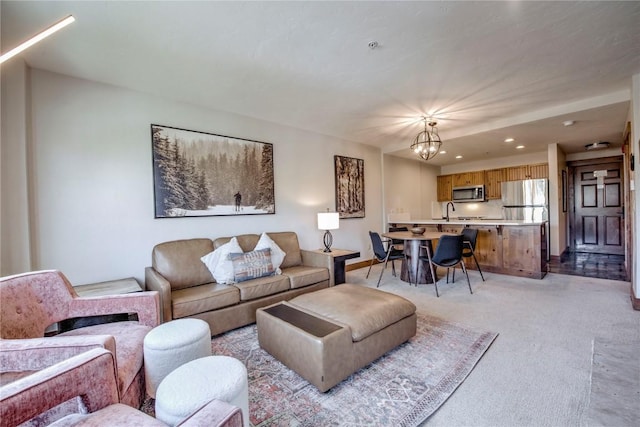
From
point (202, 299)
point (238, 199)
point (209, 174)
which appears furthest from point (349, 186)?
point (202, 299)

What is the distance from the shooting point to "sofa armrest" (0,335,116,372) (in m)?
1.13

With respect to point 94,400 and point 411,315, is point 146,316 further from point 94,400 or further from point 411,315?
point 411,315

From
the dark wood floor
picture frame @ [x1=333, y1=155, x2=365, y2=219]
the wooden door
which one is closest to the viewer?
the dark wood floor

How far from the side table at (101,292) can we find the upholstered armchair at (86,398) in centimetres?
115

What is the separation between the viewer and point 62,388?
94 centimetres

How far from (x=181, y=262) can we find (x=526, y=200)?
6.86 meters

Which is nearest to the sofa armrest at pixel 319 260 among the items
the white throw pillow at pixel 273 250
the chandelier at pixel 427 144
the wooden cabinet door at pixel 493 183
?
the white throw pillow at pixel 273 250

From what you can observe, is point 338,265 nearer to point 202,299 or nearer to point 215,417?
point 202,299

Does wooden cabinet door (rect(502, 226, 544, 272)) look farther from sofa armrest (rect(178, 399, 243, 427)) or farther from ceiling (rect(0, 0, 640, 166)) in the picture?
sofa armrest (rect(178, 399, 243, 427))

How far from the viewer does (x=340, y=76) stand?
2744mm

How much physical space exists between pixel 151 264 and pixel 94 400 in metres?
2.18

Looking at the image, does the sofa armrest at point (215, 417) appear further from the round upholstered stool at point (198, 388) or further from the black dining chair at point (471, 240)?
the black dining chair at point (471, 240)

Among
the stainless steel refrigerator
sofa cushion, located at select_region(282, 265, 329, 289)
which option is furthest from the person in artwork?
the stainless steel refrigerator

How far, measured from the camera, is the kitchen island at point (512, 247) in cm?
423
